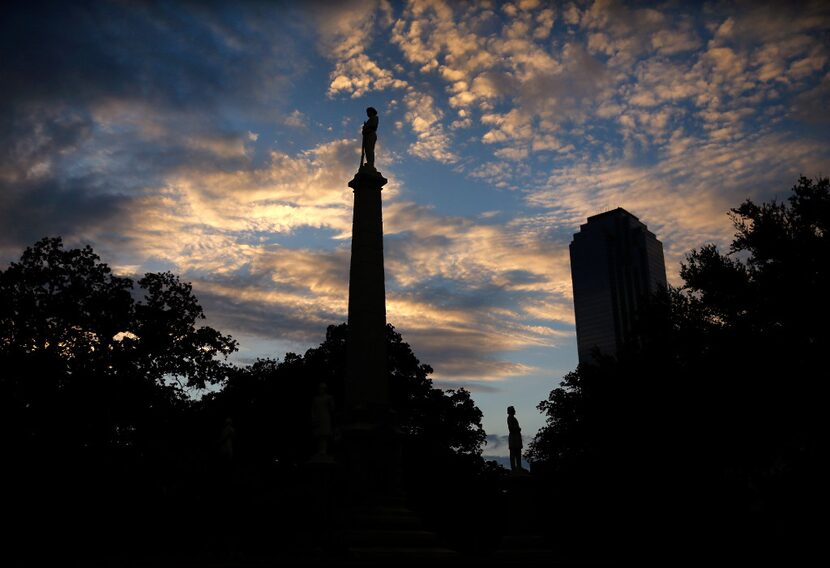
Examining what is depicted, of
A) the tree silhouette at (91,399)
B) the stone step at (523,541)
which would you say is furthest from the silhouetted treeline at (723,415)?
the tree silhouette at (91,399)

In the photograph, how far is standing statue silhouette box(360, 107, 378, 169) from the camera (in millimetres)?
22344

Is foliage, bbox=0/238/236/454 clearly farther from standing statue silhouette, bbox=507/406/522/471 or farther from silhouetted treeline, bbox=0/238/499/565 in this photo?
standing statue silhouette, bbox=507/406/522/471

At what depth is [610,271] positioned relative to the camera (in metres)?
127

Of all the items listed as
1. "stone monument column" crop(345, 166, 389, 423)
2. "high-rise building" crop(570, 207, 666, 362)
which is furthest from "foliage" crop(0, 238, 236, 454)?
"high-rise building" crop(570, 207, 666, 362)

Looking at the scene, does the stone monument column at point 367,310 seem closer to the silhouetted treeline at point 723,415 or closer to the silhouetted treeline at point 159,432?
the silhouetted treeline at point 159,432

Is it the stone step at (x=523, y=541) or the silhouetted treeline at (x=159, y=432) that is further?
the stone step at (x=523, y=541)

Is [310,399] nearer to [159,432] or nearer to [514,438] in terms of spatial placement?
[159,432]

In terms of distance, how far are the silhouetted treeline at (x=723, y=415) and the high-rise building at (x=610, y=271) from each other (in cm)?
8710

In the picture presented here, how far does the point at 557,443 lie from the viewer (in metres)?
44.8

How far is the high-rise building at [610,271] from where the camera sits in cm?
12150

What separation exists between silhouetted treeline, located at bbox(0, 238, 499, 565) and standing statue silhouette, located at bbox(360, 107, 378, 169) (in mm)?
9501

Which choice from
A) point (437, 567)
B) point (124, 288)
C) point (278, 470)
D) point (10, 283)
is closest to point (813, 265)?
point (437, 567)

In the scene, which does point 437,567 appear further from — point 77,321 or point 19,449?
point 77,321

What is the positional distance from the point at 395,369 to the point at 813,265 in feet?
91.7
